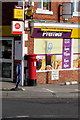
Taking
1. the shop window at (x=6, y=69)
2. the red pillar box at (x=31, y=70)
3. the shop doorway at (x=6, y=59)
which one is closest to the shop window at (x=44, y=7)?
the shop doorway at (x=6, y=59)

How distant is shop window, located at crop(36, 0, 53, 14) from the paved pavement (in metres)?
3.77

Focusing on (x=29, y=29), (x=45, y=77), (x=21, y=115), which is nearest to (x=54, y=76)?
(x=45, y=77)

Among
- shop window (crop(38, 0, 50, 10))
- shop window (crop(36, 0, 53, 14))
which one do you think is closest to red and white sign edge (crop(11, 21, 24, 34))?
shop window (crop(36, 0, 53, 14))

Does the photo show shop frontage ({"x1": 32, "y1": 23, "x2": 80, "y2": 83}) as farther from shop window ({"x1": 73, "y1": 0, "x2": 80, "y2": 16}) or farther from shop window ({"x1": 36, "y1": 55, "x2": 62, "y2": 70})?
shop window ({"x1": 73, "y1": 0, "x2": 80, "y2": 16})

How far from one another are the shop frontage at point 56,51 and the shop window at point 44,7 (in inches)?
26.9

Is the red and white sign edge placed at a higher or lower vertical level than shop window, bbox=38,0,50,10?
lower

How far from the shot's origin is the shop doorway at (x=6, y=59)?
17.3 m

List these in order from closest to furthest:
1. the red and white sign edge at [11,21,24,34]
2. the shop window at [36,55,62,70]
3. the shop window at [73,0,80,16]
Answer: the red and white sign edge at [11,21,24,34] → the shop window at [36,55,62,70] → the shop window at [73,0,80,16]

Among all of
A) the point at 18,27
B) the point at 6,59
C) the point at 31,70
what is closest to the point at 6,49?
the point at 6,59

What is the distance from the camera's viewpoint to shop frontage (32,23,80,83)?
1708 cm

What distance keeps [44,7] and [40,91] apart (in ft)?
16.0

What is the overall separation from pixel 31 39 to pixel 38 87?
247 cm

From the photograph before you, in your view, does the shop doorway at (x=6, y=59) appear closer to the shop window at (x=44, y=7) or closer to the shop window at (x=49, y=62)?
the shop window at (x=49, y=62)

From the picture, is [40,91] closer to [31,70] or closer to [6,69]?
[31,70]
